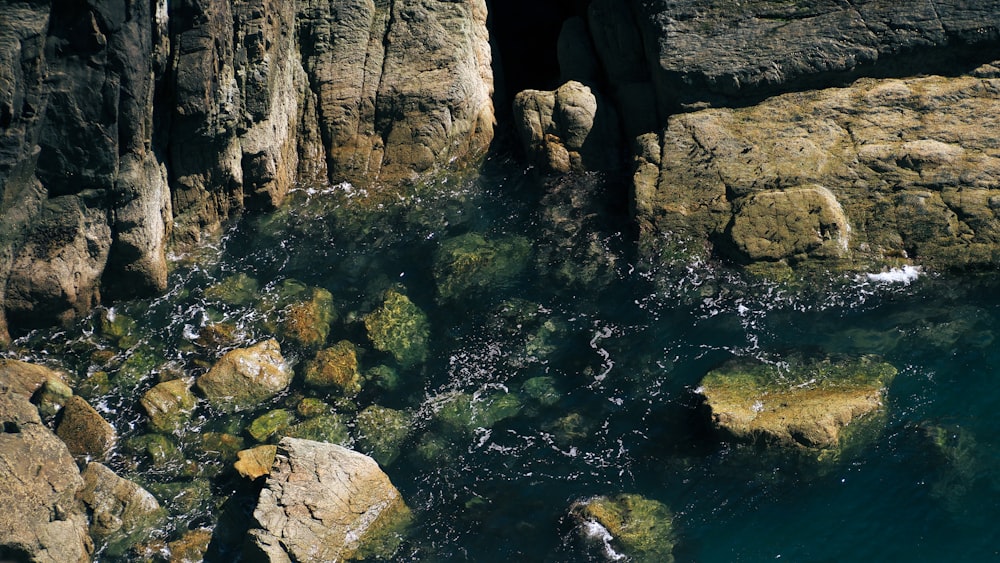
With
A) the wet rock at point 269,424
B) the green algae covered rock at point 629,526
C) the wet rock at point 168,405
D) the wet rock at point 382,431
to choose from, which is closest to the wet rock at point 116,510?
the wet rock at point 168,405

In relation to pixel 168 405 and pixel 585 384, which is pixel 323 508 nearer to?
pixel 168 405

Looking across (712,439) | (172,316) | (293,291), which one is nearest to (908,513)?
(712,439)

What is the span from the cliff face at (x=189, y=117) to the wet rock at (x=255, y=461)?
4.47 meters

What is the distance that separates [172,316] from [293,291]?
2.17 metres

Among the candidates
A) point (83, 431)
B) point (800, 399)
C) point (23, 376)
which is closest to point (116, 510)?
point (83, 431)

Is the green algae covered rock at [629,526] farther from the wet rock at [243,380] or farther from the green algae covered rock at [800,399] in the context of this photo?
the wet rock at [243,380]

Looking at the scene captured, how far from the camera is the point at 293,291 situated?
17.0 meters

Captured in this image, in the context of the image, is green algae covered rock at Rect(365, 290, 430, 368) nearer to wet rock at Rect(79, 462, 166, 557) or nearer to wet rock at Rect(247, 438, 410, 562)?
wet rock at Rect(247, 438, 410, 562)

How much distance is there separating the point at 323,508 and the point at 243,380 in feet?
11.0

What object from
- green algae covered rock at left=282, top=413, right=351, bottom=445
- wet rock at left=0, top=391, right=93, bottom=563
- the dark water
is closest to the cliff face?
the dark water

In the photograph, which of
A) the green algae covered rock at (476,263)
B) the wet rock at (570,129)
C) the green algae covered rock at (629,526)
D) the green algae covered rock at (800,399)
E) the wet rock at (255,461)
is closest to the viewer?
the green algae covered rock at (629,526)

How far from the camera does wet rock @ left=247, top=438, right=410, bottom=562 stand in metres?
12.5

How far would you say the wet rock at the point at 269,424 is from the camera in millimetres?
14656

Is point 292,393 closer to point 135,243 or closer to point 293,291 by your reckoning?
point 293,291
